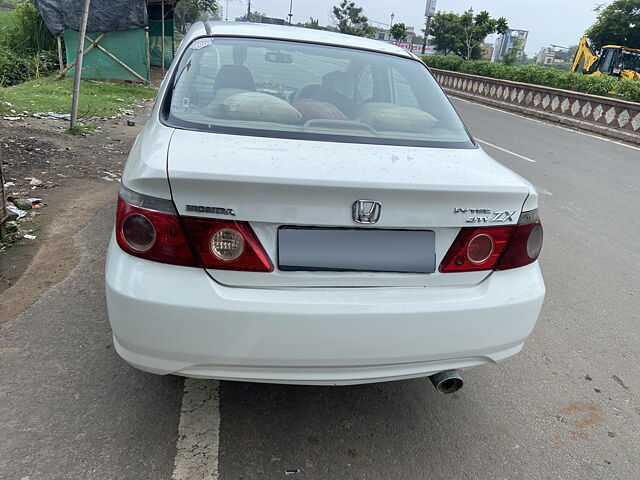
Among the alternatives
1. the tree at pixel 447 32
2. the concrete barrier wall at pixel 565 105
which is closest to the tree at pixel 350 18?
the tree at pixel 447 32

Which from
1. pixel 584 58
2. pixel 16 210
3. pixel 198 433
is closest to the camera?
pixel 198 433

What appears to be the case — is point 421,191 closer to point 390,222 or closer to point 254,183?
point 390,222

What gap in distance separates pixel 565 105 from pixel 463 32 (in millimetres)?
35364

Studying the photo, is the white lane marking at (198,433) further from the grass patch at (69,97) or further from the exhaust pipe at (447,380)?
the grass patch at (69,97)

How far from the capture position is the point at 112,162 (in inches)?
253

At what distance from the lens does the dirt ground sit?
11.0 ft

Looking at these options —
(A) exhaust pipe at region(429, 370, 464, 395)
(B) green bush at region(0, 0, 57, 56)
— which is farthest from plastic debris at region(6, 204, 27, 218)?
(B) green bush at region(0, 0, 57, 56)

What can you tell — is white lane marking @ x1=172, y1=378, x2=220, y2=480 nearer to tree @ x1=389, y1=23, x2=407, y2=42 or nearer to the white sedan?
the white sedan

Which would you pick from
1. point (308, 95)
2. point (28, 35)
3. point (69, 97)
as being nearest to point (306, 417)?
point (308, 95)

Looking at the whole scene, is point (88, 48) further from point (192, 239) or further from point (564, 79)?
point (564, 79)

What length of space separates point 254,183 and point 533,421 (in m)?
1.83

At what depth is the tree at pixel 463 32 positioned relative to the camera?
40.6 m

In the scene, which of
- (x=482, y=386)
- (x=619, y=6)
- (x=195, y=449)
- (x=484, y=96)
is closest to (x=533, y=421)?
(x=482, y=386)

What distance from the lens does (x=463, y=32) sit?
Answer: 152 feet
